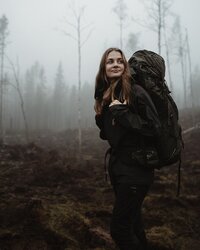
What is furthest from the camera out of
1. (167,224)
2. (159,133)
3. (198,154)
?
(198,154)

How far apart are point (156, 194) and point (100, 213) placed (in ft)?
7.10

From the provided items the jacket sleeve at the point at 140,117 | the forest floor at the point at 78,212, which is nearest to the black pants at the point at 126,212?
the jacket sleeve at the point at 140,117

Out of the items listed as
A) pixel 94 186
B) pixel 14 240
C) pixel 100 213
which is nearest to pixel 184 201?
pixel 100 213

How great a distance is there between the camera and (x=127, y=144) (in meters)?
2.72

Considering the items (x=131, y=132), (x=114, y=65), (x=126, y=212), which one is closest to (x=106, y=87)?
(x=114, y=65)

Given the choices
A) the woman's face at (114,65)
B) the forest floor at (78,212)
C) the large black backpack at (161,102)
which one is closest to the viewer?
the large black backpack at (161,102)

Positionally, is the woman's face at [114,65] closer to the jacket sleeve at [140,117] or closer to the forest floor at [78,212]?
the jacket sleeve at [140,117]

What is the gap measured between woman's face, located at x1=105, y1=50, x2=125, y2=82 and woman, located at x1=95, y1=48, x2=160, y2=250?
9 cm

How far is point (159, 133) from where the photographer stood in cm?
262

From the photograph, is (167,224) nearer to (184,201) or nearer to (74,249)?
(184,201)

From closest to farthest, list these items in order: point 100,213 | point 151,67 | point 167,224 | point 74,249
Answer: point 151,67 < point 74,249 < point 167,224 < point 100,213

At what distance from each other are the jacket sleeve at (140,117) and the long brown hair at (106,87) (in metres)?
0.12

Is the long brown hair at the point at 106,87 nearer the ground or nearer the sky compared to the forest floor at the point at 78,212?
nearer the sky

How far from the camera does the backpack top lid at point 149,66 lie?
2799mm
